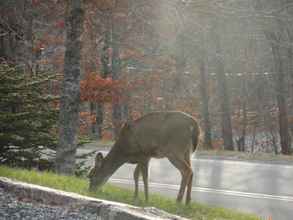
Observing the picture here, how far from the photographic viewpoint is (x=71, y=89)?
9953 mm

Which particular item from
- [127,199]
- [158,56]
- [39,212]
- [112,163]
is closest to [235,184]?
[112,163]

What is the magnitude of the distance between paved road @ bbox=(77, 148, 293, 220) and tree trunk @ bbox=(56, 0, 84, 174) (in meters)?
2.51

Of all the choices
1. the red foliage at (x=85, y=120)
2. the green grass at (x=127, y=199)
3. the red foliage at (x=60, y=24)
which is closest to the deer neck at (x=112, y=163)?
the green grass at (x=127, y=199)

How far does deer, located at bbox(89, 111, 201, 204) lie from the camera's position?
7902mm

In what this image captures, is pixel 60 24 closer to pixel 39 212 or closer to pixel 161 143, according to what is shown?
pixel 161 143

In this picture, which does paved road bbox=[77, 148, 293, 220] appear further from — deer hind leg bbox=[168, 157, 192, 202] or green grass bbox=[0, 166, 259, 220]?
deer hind leg bbox=[168, 157, 192, 202]

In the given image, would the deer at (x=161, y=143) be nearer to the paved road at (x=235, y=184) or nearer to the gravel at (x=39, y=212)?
the paved road at (x=235, y=184)

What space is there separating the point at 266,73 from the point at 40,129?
2513 centimetres

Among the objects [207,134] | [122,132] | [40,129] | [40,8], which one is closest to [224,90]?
[207,134]

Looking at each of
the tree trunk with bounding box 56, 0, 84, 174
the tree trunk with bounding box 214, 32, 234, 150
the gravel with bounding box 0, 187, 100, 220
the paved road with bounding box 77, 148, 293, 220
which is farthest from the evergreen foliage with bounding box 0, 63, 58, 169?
the tree trunk with bounding box 214, 32, 234, 150

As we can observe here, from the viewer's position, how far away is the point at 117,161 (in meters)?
8.34

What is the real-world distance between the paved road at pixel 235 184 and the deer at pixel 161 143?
2.23 metres

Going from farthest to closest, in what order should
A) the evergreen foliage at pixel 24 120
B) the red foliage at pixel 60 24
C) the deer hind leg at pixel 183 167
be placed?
the red foliage at pixel 60 24
the evergreen foliage at pixel 24 120
the deer hind leg at pixel 183 167

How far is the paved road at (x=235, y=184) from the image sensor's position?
33.6 ft
